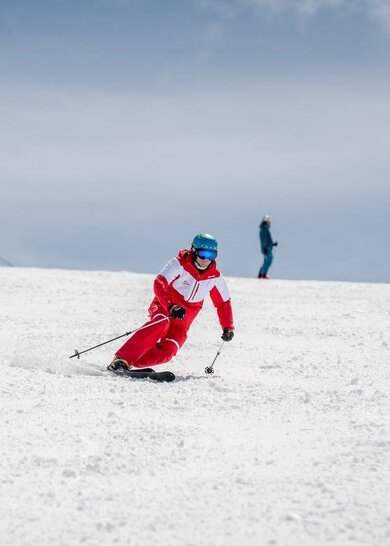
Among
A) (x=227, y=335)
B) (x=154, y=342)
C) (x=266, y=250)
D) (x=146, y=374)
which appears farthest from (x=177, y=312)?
(x=266, y=250)

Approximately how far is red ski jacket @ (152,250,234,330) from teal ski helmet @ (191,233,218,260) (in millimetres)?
156

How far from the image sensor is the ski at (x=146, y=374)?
677 centimetres

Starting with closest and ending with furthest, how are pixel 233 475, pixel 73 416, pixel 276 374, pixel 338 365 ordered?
pixel 233 475
pixel 73 416
pixel 276 374
pixel 338 365

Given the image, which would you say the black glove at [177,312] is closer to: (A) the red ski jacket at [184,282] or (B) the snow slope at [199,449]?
(A) the red ski jacket at [184,282]

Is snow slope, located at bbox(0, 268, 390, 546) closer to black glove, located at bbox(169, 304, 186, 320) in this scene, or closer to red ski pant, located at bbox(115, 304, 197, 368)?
red ski pant, located at bbox(115, 304, 197, 368)

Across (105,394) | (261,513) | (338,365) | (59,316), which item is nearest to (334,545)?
(261,513)

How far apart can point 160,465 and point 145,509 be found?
651mm

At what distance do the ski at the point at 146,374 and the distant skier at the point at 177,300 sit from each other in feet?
1.01

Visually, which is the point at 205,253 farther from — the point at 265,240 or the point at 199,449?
the point at 265,240

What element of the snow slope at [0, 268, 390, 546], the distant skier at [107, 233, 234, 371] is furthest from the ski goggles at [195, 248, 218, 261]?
the snow slope at [0, 268, 390, 546]

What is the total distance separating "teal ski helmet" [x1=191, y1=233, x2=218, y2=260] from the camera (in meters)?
7.55

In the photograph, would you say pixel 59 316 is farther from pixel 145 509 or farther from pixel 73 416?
pixel 145 509

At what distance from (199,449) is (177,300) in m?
3.34

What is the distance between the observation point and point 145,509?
352 cm
